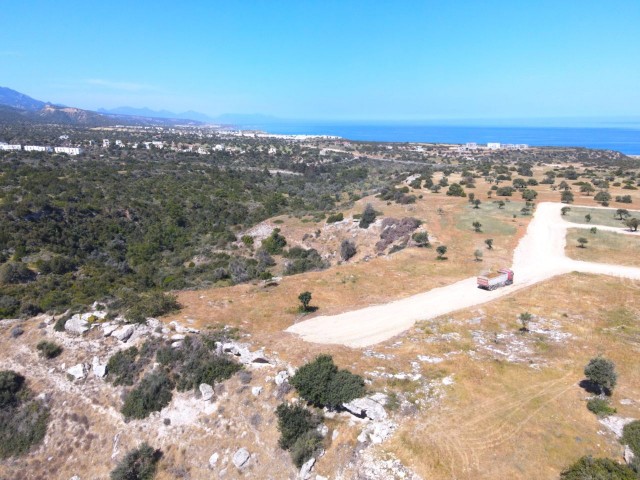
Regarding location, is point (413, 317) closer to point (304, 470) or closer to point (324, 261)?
point (304, 470)

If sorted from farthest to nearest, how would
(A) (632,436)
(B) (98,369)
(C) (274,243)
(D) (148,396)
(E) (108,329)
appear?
(C) (274,243)
(E) (108,329)
(B) (98,369)
(D) (148,396)
(A) (632,436)

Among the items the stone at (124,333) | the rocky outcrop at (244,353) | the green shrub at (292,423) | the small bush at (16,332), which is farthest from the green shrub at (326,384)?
the small bush at (16,332)

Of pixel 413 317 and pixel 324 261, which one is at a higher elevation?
pixel 413 317

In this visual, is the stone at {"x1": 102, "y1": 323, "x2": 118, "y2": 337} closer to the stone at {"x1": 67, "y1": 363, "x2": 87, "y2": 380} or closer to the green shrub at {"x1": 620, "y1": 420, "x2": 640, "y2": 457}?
the stone at {"x1": 67, "y1": 363, "x2": 87, "y2": 380}

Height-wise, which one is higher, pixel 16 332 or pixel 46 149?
pixel 46 149

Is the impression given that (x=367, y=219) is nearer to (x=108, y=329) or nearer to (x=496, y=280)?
(x=496, y=280)

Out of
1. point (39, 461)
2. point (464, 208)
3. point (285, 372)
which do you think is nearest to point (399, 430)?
point (285, 372)

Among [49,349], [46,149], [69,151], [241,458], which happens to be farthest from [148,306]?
[46,149]
